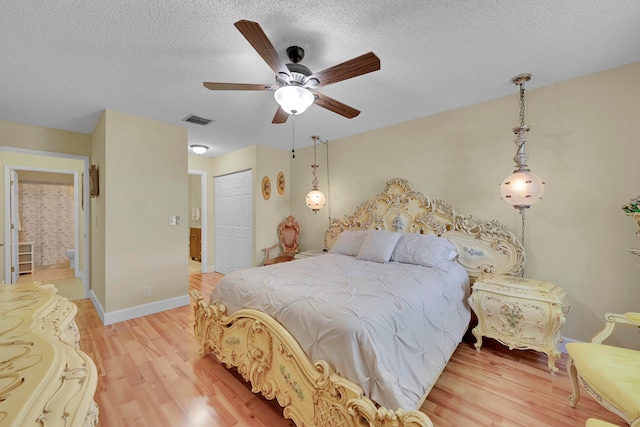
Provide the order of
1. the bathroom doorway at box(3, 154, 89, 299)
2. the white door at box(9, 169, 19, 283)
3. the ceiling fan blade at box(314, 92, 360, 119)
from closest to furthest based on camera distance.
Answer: the ceiling fan blade at box(314, 92, 360, 119), the white door at box(9, 169, 19, 283), the bathroom doorway at box(3, 154, 89, 299)

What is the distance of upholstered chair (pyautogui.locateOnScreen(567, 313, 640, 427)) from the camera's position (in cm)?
118

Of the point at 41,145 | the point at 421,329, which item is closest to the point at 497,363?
the point at 421,329

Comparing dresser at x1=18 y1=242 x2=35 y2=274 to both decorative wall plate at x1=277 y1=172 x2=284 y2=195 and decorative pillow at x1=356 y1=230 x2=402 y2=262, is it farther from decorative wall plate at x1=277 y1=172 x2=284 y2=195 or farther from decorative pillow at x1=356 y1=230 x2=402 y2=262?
decorative pillow at x1=356 y1=230 x2=402 y2=262

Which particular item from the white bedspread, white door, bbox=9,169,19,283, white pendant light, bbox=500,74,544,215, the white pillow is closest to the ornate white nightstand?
the white bedspread

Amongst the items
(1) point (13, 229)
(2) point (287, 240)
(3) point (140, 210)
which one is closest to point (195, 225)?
(1) point (13, 229)

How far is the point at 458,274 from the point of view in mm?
2566

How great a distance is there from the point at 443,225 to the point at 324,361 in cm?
224

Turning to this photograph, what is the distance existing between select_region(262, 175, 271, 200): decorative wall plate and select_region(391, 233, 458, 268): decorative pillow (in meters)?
2.50

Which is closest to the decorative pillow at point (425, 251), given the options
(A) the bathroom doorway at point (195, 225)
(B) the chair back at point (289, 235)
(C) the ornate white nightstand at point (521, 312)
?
(C) the ornate white nightstand at point (521, 312)

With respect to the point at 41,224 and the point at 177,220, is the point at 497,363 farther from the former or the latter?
the point at 41,224

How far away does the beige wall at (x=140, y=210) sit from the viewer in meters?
3.01

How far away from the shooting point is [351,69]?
1.63 meters

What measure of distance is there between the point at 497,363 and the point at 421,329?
1.09m

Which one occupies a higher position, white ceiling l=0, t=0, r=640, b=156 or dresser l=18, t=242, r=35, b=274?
white ceiling l=0, t=0, r=640, b=156
